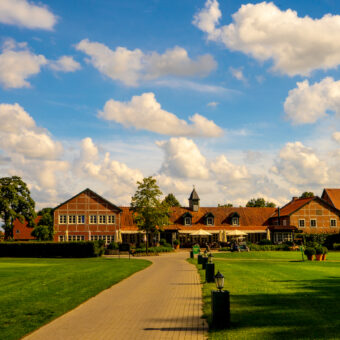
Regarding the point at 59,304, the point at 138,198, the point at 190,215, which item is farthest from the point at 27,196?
the point at 59,304

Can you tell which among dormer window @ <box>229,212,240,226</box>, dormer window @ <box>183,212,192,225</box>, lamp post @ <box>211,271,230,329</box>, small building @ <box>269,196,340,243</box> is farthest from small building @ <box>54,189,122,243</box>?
lamp post @ <box>211,271,230,329</box>

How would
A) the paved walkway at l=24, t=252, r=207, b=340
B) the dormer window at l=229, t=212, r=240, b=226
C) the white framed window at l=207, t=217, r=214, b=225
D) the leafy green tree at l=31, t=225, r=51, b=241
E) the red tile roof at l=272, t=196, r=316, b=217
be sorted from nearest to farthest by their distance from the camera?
the paved walkway at l=24, t=252, r=207, b=340, the red tile roof at l=272, t=196, r=316, b=217, the white framed window at l=207, t=217, r=214, b=225, the dormer window at l=229, t=212, r=240, b=226, the leafy green tree at l=31, t=225, r=51, b=241

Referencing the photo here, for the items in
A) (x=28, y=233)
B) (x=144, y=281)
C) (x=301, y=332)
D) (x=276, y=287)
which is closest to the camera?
(x=301, y=332)

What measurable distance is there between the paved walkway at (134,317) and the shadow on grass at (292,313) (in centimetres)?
119

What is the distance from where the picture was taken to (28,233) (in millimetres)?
81250

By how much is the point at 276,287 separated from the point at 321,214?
4997 centimetres

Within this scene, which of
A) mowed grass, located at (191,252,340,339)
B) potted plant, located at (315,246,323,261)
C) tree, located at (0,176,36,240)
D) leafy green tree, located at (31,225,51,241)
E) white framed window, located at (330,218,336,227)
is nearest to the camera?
mowed grass, located at (191,252,340,339)

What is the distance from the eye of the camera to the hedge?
4400 cm

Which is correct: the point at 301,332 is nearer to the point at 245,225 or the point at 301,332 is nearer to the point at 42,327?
the point at 42,327

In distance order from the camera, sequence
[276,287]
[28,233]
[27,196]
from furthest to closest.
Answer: [28,233]
[27,196]
[276,287]

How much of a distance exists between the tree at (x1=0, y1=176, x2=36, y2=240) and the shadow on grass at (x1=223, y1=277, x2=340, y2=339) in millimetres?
46135

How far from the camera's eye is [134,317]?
1110cm

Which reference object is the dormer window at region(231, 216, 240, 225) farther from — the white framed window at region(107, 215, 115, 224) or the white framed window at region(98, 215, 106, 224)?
the white framed window at region(98, 215, 106, 224)

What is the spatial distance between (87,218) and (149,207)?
50.6 ft
